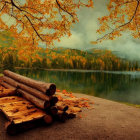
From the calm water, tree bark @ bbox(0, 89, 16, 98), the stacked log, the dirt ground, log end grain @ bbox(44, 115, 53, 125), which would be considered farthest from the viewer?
the calm water

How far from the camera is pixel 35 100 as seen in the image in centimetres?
547

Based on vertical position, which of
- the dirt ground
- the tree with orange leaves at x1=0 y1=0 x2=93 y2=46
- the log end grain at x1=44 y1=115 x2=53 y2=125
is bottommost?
the dirt ground

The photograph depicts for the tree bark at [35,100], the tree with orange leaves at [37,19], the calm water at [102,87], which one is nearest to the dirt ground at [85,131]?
the tree bark at [35,100]

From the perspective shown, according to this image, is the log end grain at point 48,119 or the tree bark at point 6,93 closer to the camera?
the log end grain at point 48,119

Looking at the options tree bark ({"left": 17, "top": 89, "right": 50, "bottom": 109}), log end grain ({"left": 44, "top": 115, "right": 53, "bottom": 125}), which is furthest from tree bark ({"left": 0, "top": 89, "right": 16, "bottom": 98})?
log end grain ({"left": 44, "top": 115, "right": 53, "bottom": 125})

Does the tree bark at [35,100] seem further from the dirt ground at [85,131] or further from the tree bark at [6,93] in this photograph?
the dirt ground at [85,131]

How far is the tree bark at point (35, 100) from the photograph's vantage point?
16.1 feet

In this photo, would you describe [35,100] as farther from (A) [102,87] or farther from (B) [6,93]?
(A) [102,87]

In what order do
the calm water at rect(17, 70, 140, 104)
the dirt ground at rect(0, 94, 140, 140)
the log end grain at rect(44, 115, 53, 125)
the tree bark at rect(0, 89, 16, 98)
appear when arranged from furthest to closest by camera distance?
the calm water at rect(17, 70, 140, 104)
the tree bark at rect(0, 89, 16, 98)
the log end grain at rect(44, 115, 53, 125)
the dirt ground at rect(0, 94, 140, 140)

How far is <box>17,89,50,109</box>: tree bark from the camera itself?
4.90m

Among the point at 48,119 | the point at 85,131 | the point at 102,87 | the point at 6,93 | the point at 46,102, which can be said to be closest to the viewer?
the point at 85,131

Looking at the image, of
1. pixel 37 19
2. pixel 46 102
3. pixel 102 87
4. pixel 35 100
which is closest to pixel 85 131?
pixel 46 102

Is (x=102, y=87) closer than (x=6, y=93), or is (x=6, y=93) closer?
(x=6, y=93)

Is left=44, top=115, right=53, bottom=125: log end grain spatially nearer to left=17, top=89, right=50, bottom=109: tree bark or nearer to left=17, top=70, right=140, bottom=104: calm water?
left=17, top=89, right=50, bottom=109: tree bark
